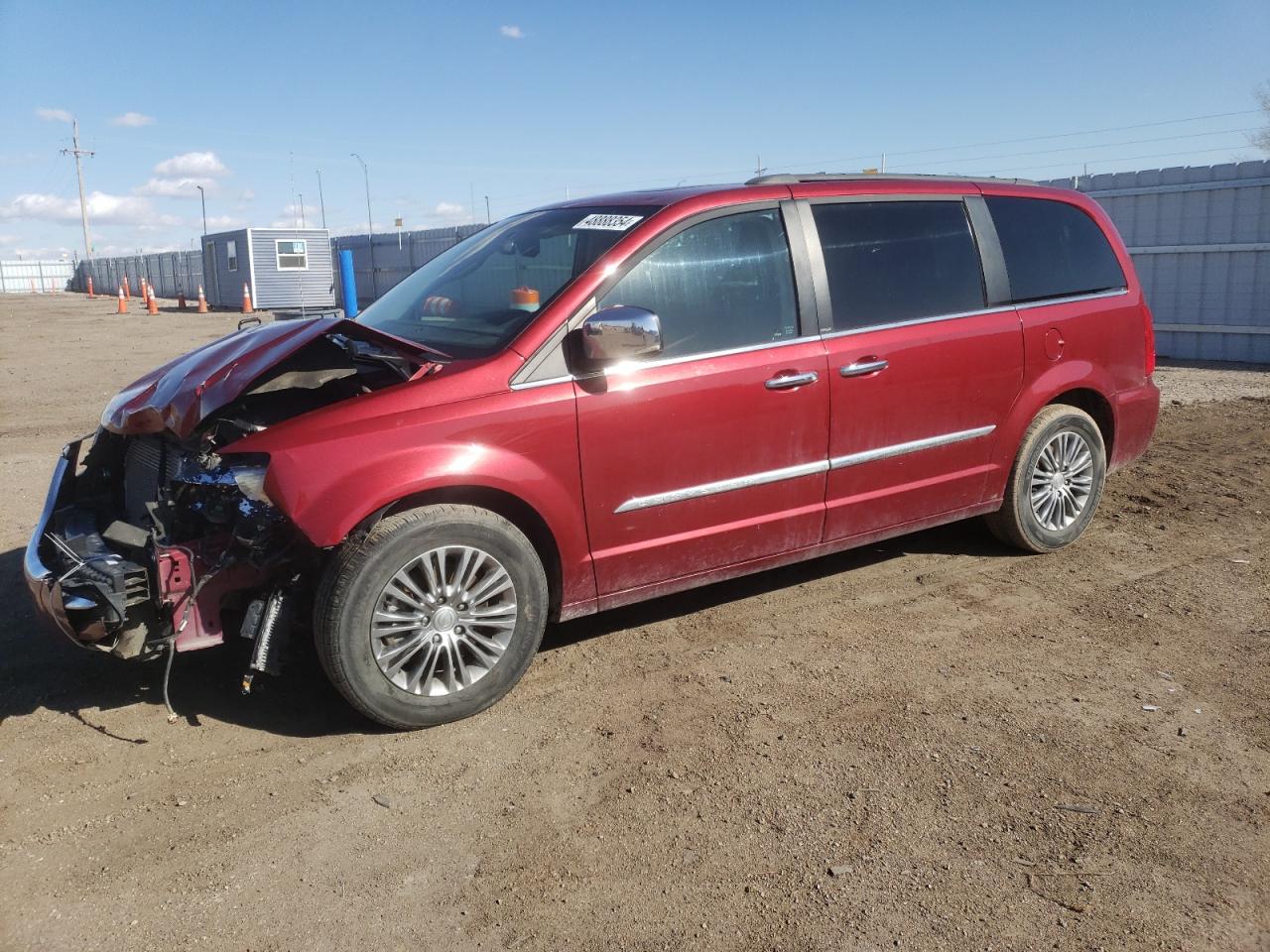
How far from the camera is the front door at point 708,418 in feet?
13.4

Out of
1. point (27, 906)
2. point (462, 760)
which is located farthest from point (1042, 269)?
point (27, 906)

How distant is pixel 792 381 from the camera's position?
14.4 feet

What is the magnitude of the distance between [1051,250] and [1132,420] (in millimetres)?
1127

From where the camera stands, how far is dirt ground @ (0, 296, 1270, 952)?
2762 mm

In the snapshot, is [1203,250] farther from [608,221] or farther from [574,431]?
[574,431]

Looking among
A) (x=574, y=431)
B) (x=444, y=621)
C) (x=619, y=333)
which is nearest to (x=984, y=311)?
(x=619, y=333)

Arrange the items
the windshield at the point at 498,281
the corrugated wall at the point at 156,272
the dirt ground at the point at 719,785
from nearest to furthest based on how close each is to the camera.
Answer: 1. the dirt ground at the point at 719,785
2. the windshield at the point at 498,281
3. the corrugated wall at the point at 156,272

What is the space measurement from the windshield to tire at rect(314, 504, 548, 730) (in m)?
0.75

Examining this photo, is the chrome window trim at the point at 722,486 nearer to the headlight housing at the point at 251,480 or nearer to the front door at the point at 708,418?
the front door at the point at 708,418

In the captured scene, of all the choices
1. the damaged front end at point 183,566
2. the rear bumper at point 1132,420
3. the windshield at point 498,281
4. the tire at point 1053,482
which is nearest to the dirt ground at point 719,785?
the tire at point 1053,482

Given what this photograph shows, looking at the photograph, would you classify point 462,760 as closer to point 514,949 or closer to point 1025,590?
point 514,949

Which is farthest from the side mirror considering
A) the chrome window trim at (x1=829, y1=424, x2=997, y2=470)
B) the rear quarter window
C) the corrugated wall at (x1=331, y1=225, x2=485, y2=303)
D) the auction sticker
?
the corrugated wall at (x1=331, y1=225, x2=485, y2=303)

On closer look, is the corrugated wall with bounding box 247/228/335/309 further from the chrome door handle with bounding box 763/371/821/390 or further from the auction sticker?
the chrome door handle with bounding box 763/371/821/390

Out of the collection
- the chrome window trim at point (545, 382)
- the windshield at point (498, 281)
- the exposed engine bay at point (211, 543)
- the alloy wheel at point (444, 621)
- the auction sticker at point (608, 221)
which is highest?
the auction sticker at point (608, 221)
